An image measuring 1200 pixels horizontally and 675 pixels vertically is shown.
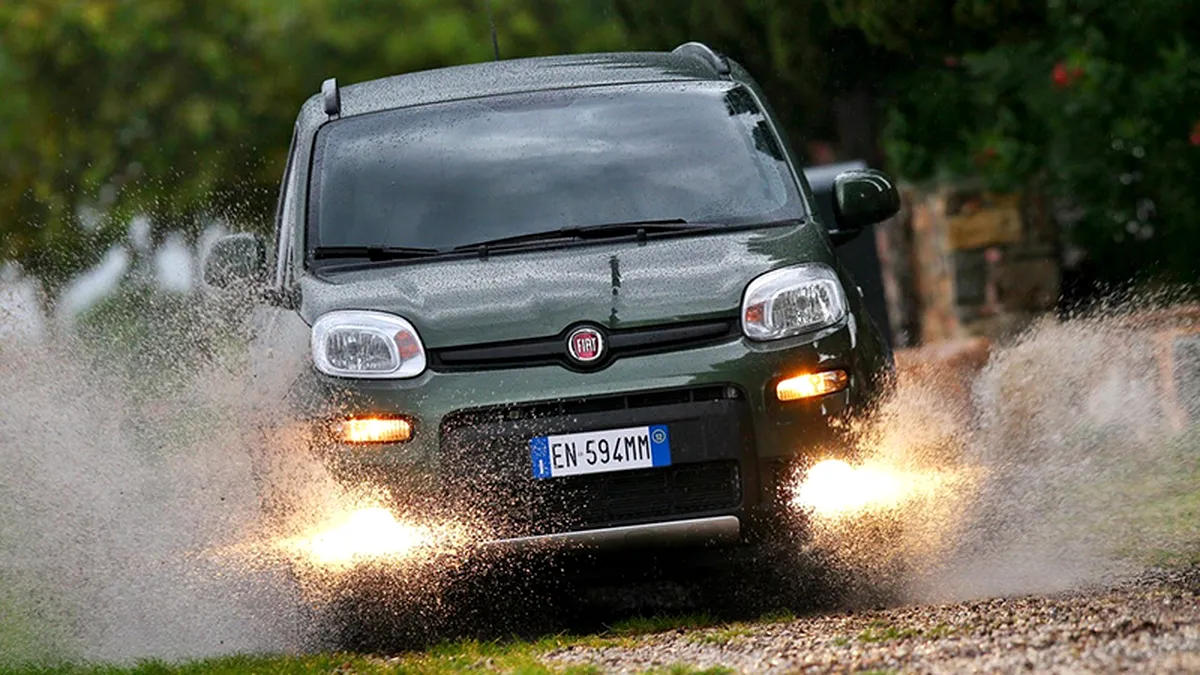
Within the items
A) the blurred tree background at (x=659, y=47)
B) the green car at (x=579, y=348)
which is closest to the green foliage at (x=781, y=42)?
the blurred tree background at (x=659, y=47)

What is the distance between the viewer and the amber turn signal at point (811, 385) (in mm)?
8203

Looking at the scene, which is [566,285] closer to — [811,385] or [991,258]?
[811,385]

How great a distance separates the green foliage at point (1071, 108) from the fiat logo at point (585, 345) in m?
9.63

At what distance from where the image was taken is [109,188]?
2905 centimetres

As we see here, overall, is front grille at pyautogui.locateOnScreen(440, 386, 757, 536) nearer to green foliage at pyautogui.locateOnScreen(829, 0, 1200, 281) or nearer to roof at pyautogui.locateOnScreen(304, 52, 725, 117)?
roof at pyautogui.locateOnScreen(304, 52, 725, 117)

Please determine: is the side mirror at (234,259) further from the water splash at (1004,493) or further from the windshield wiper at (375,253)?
the water splash at (1004,493)

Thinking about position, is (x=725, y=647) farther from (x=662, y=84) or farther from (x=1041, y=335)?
(x=1041, y=335)

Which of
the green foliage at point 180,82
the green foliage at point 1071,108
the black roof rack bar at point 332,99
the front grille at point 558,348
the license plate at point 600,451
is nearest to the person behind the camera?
the license plate at point 600,451

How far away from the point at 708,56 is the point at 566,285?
2.20 metres

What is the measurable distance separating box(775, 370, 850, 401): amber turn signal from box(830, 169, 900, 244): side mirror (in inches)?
51.8

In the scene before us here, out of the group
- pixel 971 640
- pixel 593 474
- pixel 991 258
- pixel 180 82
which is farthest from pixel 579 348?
pixel 180 82

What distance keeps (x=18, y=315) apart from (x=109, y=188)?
1723cm

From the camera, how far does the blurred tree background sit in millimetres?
18109

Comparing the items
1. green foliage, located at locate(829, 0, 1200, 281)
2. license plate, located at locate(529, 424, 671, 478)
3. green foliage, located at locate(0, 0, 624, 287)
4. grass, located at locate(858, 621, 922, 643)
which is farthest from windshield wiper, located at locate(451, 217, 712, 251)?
green foliage, located at locate(0, 0, 624, 287)
